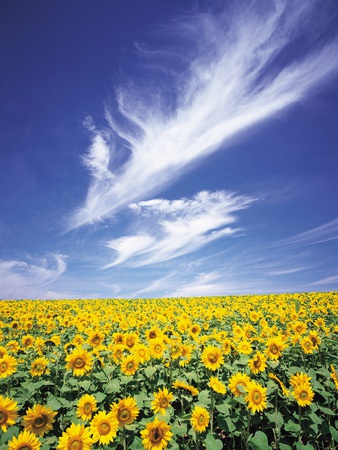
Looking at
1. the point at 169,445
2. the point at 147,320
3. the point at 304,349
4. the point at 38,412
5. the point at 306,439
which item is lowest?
the point at 306,439

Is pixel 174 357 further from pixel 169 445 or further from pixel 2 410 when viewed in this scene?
pixel 2 410

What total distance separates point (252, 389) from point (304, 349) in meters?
2.67

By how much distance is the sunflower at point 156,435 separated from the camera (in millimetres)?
3268

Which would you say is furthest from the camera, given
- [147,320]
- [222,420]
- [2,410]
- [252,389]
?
[147,320]

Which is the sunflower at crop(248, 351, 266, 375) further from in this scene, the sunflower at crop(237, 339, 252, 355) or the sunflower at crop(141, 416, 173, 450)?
the sunflower at crop(141, 416, 173, 450)

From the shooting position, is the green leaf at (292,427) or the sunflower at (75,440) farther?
the green leaf at (292,427)

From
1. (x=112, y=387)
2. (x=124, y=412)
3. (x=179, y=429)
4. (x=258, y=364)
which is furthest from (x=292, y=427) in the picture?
(x=112, y=387)

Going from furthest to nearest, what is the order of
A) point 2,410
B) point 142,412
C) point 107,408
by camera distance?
point 107,408
point 142,412
point 2,410

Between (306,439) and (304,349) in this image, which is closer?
(306,439)

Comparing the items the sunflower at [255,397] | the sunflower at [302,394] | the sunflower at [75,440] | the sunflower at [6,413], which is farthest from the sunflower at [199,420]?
the sunflower at [6,413]

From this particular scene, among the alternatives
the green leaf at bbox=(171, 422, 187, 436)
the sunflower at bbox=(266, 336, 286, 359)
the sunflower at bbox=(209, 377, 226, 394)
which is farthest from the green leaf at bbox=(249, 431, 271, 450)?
the sunflower at bbox=(266, 336, 286, 359)

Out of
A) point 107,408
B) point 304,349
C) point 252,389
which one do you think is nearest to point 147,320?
point 107,408

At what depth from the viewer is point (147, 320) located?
12266mm

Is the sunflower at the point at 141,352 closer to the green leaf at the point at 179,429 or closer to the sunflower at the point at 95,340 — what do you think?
the sunflower at the point at 95,340
